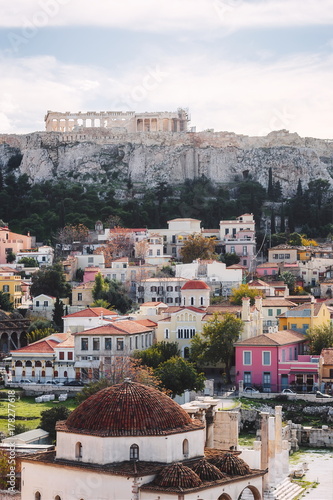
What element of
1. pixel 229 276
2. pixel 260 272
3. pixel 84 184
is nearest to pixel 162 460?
pixel 229 276

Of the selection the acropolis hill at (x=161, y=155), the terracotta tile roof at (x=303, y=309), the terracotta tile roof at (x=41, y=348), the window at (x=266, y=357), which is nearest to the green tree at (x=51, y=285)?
the terracotta tile roof at (x=41, y=348)

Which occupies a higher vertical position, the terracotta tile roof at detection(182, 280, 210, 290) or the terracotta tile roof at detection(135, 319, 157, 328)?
the terracotta tile roof at detection(182, 280, 210, 290)

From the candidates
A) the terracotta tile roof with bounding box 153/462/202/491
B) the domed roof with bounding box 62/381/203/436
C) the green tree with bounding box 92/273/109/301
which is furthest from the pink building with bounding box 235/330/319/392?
the terracotta tile roof with bounding box 153/462/202/491

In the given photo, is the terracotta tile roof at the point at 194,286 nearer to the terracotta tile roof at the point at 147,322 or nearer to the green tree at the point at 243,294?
the green tree at the point at 243,294

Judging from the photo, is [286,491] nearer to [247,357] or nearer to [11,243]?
[247,357]

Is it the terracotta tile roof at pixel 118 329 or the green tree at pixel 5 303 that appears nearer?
the terracotta tile roof at pixel 118 329

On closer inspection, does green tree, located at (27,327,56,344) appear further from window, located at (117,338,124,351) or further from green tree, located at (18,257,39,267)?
green tree, located at (18,257,39,267)

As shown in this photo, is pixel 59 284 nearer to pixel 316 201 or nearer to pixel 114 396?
pixel 316 201
